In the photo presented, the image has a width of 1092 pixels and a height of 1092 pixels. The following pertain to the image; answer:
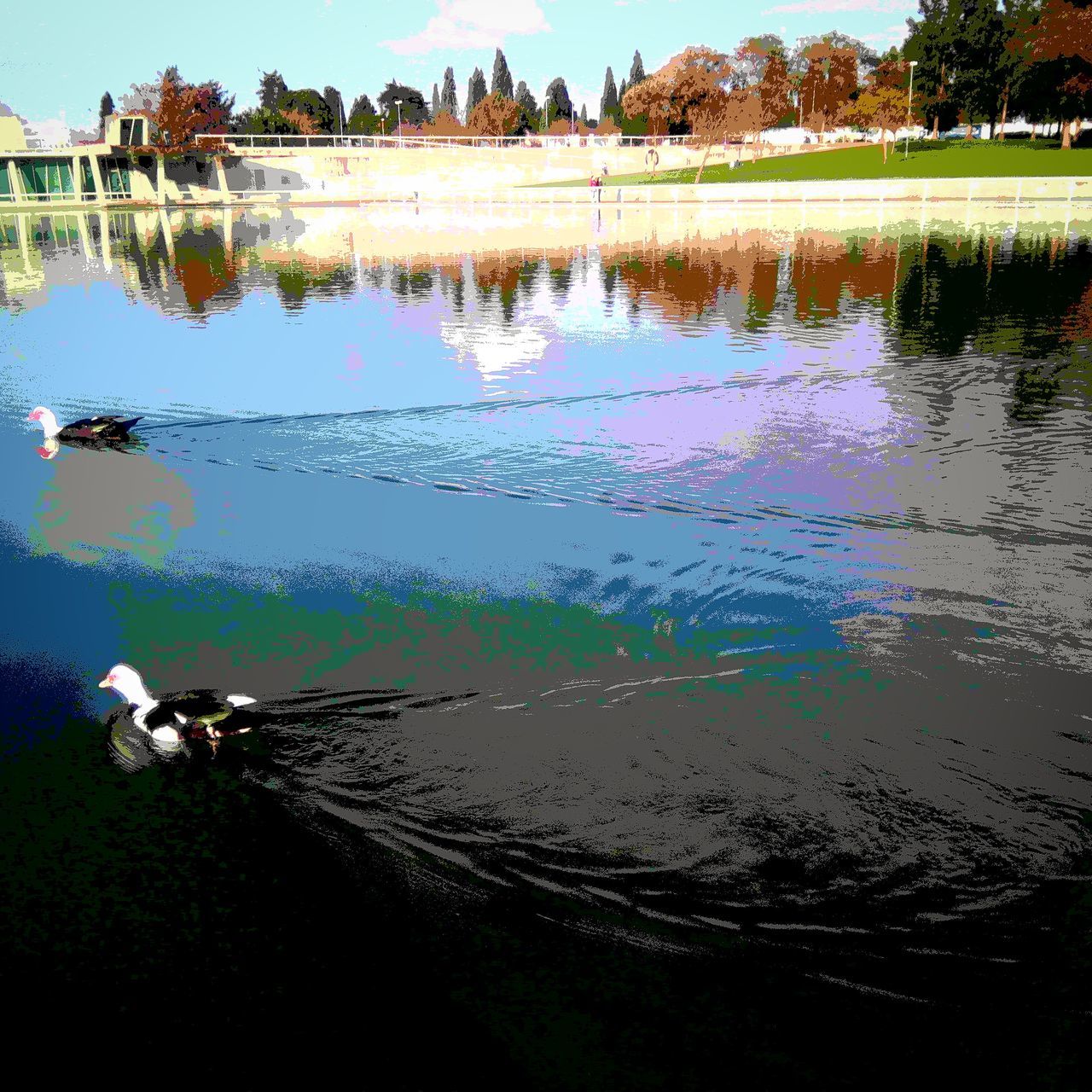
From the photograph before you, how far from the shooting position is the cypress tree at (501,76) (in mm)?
124375

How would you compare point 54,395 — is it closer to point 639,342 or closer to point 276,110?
point 639,342

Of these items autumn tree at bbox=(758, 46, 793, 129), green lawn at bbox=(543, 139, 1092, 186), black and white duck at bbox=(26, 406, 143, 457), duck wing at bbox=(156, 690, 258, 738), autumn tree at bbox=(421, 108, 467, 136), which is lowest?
duck wing at bbox=(156, 690, 258, 738)

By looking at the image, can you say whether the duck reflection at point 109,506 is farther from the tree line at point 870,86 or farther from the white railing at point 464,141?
the white railing at point 464,141

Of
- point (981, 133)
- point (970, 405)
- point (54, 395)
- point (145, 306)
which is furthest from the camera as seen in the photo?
point (981, 133)

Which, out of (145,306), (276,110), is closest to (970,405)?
(145,306)

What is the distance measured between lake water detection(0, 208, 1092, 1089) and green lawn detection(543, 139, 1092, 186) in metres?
49.1

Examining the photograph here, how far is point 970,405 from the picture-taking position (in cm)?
1094

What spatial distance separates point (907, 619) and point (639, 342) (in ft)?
31.2

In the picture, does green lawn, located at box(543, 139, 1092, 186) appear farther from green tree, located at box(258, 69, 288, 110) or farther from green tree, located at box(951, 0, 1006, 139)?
green tree, located at box(258, 69, 288, 110)

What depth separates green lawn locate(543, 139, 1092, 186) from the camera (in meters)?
57.1

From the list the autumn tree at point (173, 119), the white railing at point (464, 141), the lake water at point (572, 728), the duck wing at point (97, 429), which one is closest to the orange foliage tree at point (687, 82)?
the white railing at point (464, 141)

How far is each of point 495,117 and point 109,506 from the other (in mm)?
103270

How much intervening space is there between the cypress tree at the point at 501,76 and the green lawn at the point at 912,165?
51.5 m

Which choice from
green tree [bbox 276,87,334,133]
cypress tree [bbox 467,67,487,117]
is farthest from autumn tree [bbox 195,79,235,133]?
cypress tree [bbox 467,67,487,117]
